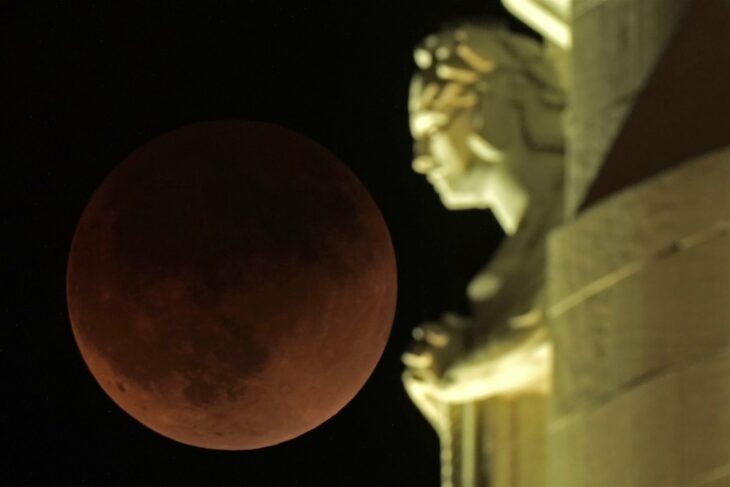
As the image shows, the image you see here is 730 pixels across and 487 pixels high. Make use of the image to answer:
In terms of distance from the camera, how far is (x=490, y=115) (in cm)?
1054

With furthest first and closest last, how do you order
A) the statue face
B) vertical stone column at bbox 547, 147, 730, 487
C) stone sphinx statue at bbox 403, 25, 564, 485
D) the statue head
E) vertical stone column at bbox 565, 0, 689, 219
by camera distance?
the statue face
the statue head
stone sphinx statue at bbox 403, 25, 564, 485
vertical stone column at bbox 565, 0, 689, 219
vertical stone column at bbox 547, 147, 730, 487

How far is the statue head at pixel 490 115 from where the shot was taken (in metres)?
10.5

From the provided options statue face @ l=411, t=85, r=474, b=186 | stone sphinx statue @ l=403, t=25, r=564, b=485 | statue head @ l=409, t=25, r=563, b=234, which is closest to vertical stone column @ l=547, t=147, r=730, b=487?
stone sphinx statue @ l=403, t=25, r=564, b=485

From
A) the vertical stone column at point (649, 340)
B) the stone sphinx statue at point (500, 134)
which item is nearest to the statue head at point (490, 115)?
the stone sphinx statue at point (500, 134)

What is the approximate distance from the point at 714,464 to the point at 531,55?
3.55 metres

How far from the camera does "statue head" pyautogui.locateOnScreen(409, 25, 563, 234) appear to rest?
34.3ft

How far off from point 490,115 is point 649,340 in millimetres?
2620

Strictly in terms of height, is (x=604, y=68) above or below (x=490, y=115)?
above

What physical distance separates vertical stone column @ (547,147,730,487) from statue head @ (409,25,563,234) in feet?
5.38

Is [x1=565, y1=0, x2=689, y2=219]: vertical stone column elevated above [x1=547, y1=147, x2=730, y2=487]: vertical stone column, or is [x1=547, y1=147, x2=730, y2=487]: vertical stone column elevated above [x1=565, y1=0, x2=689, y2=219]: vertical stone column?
[x1=565, y1=0, x2=689, y2=219]: vertical stone column

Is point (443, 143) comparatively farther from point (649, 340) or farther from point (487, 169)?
point (649, 340)

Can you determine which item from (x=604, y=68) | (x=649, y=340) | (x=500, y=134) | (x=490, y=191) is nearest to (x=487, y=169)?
(x=490, y=191)

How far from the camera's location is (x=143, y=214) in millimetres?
10023

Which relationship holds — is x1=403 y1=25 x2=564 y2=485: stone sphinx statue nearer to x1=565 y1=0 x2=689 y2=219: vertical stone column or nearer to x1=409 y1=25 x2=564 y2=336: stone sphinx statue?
x1=409 y1=25 x2=564 y2=336: stone sphinx statue
